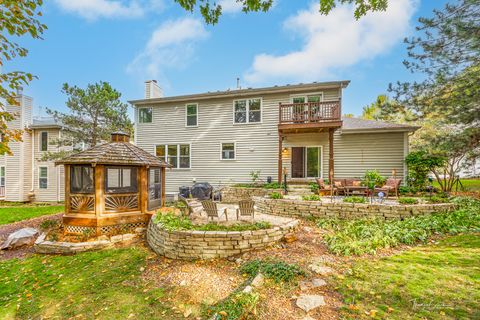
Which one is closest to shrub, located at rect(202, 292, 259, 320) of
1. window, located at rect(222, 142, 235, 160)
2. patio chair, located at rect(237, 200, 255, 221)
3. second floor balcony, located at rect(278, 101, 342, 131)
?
patio chair, located at rect(237, 200, 255, 221)

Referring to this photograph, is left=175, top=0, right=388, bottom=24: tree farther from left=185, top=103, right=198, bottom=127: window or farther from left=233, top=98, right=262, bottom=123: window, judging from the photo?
left=185, top=103, right=198, bottom=127: window

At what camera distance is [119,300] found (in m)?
3.89

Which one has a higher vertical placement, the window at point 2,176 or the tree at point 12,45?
the tree at point 12,45

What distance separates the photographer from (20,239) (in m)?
7.27

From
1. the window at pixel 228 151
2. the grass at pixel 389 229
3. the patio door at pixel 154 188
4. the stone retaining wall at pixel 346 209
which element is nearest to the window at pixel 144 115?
the window at pixel 228 151

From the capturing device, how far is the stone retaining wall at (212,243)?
509cm

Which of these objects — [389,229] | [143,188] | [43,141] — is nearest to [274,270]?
[389,229]

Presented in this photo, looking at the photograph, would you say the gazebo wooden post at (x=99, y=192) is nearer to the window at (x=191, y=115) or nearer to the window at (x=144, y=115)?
the window at (x=191, y=115)

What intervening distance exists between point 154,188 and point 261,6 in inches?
291

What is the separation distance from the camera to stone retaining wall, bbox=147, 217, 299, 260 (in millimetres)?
5086

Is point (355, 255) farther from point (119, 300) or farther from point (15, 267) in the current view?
point (15, 267)

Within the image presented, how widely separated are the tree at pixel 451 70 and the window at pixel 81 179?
1477 centimetres

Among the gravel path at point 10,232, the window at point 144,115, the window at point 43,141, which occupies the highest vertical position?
the window at point 144,115

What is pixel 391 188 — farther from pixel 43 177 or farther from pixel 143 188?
pixel 43 177
